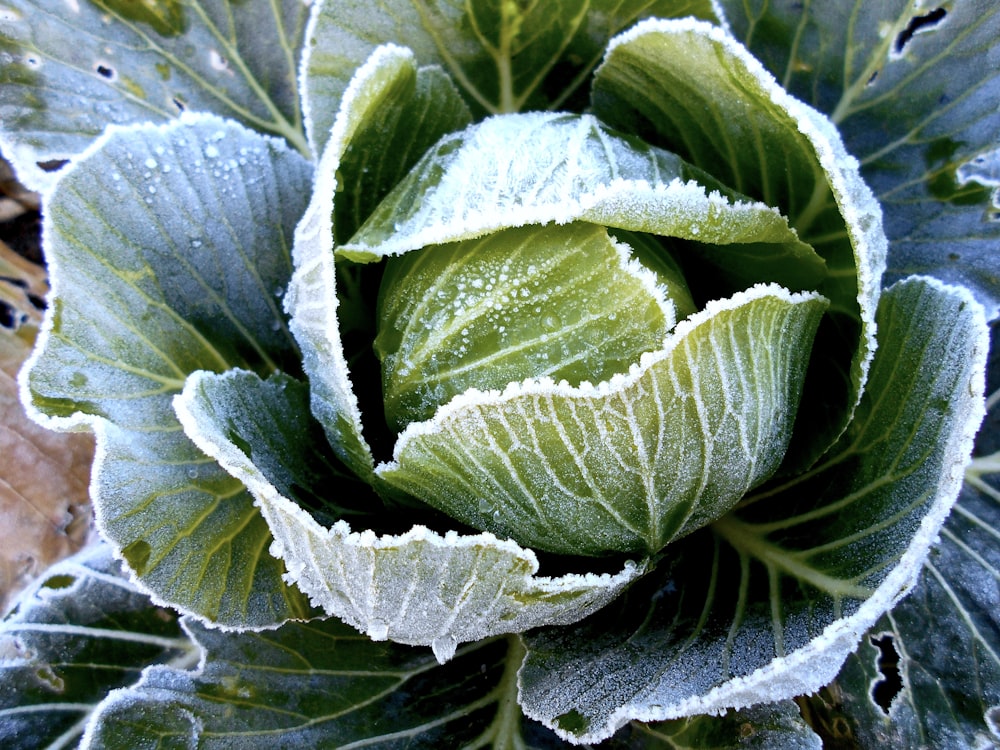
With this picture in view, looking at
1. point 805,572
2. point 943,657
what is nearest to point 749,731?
point 805,572

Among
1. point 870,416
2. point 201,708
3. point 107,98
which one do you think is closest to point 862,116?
point 870,416

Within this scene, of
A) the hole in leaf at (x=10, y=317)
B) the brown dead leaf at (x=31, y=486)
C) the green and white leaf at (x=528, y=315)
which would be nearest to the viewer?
the green and white leaf at (x=528, y=315)

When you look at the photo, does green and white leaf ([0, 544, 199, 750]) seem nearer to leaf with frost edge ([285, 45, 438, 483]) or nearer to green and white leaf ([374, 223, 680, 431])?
leaf with frost edge ([285, 45, 438, 483])

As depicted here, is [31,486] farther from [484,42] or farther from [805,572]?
[805,572]

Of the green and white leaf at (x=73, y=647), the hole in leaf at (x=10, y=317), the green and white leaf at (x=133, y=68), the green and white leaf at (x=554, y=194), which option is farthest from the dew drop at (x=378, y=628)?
the hole in leaf at (x=10, y=317)

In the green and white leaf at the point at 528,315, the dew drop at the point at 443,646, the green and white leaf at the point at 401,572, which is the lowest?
the dew drop at the point at 443,646

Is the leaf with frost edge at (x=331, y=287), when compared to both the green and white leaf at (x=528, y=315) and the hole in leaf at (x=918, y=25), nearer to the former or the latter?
the green and white leaf at (x=528, y=315)

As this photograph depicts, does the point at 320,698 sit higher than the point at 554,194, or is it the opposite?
the point at 554,194
